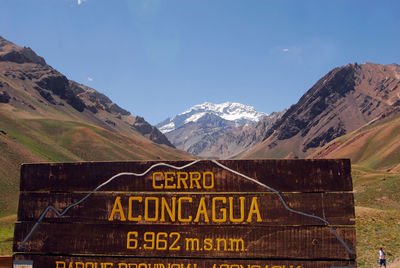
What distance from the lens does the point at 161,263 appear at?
5000 mm

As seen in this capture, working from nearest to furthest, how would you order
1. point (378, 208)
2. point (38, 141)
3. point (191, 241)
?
1. point (191, 241)
2. point (378, 208)
3. point (38, 141)

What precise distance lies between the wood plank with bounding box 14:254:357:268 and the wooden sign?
0.05 ft

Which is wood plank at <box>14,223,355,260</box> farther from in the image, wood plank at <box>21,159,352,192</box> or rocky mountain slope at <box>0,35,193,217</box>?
rocky mountain slope at <box>0,35,193,217</box>

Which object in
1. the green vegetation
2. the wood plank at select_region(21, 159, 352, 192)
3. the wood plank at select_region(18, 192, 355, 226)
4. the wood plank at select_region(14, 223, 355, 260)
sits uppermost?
the wood plank at select_region(21, 159, 352, 192)

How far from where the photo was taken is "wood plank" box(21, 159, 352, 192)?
15.8ft

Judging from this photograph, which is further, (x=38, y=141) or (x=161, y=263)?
(x=38, y=141)

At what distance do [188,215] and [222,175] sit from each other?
78 cm

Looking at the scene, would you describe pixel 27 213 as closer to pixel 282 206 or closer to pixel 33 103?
pixel 282 206

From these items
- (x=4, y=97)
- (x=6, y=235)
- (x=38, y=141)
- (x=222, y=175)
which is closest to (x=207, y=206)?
(x=222, y=175)

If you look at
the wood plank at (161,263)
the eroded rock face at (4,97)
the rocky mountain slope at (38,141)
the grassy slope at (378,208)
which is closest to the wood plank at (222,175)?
the wood plank at (161,263)

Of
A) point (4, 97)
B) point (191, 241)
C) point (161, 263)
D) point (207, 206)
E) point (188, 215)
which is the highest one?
point (4, 97)

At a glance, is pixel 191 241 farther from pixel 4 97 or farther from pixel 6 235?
pixel 4 97

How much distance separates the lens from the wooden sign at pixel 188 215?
4777 mm

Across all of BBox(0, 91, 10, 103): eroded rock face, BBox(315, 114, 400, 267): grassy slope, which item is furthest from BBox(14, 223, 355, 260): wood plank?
BBox(0, 91, 10, 103): eroded rock face
